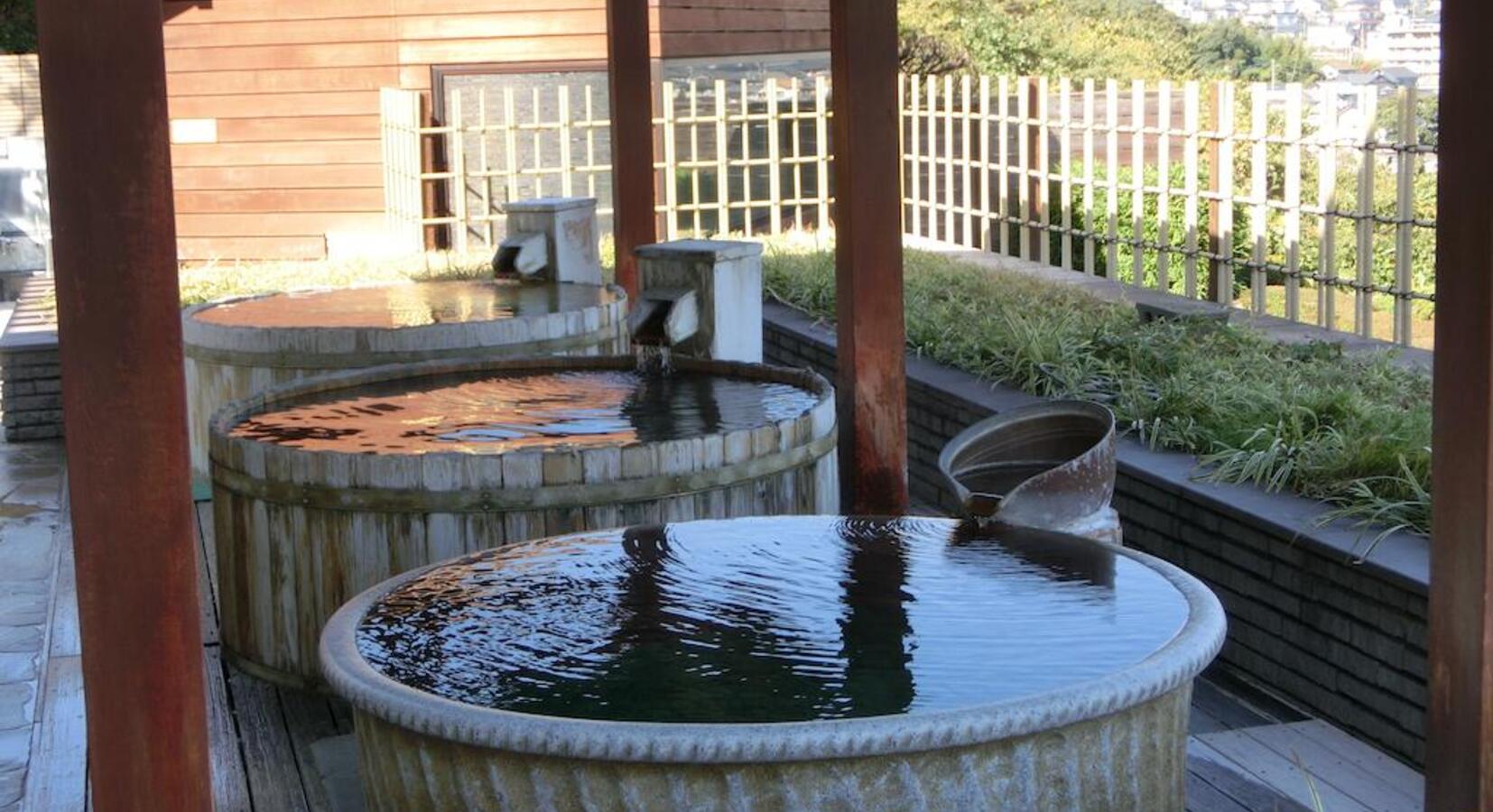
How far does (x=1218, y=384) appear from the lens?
695 centimetres

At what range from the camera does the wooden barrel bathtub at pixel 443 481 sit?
4805mm

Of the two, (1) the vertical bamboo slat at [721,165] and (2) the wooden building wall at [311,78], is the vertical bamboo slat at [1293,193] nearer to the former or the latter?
(1) the vertical bamboo slat at [721,165]

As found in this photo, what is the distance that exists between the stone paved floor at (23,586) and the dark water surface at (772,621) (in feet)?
5.12

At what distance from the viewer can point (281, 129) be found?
16.5m

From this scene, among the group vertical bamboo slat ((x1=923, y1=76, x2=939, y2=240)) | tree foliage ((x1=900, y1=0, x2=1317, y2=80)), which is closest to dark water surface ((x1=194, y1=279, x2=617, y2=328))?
vertical bamboo slat ((x1=923, y1=76, x2=939, y2=240))

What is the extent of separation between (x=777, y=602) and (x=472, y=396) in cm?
250

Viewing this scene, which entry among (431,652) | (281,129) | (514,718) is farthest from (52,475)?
(281,129)

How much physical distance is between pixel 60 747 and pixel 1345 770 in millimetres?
3493

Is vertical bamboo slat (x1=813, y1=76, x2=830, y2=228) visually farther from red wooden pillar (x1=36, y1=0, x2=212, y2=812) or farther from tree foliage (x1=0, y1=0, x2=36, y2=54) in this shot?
red wooden pillar (x1=36, y1=0, x2=212, y2=812)

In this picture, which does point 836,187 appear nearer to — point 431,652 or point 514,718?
point 431,652

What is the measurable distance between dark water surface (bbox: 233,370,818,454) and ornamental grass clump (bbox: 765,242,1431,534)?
149 centimetres

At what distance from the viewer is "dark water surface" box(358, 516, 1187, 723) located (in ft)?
11.0

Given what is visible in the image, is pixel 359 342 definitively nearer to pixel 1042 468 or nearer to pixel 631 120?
pixel 631 120

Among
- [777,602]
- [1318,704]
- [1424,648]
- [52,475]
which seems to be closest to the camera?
[777,602]
